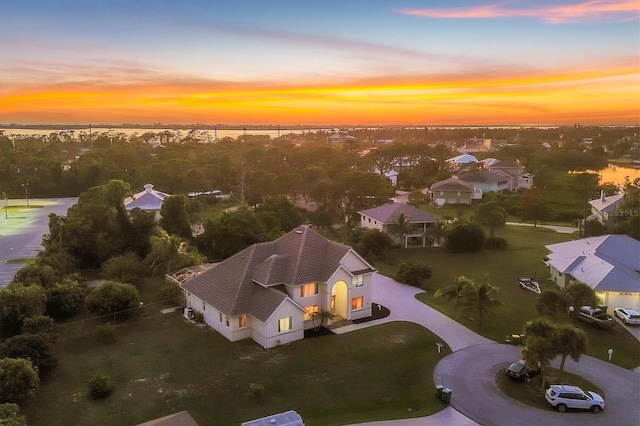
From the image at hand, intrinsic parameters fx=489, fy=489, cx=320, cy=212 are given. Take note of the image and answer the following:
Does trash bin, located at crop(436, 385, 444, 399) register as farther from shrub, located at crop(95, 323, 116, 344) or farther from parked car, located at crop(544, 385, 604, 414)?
shrub, located at crop(95, 323, 116, 344)

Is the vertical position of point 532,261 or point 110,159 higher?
point 110,159

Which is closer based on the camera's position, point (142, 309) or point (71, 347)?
point (71, 347)

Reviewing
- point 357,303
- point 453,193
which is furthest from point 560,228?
point 357,303

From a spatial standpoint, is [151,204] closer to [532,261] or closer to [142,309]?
[142,309]

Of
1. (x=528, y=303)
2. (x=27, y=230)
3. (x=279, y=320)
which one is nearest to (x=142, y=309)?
(x=279, y=320)

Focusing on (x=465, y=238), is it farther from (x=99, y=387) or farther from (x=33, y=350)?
(x=33, y=350)

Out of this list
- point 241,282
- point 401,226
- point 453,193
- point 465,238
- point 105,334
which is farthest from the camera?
point 453,193

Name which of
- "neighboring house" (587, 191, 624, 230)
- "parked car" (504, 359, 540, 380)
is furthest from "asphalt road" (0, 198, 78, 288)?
"neighboring house" (587, 191, 624, 230)
